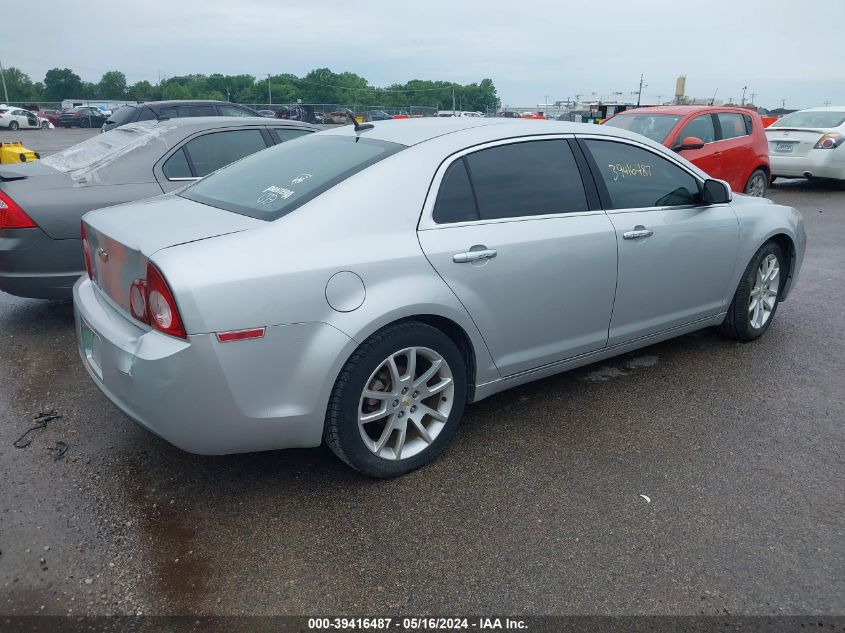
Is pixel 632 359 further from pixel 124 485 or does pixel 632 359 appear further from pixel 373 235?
pixel 124 485

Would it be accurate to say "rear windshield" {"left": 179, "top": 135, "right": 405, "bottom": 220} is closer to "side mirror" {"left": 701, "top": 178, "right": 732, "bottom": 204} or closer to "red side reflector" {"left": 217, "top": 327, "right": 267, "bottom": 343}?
"red side reflector" {"left": 217, "top": 327, "right": 267, "bottom": 343}

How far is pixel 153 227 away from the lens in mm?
2898

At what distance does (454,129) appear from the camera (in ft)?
11.3

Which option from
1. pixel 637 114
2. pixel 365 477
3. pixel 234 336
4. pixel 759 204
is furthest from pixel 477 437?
pixel 637 114

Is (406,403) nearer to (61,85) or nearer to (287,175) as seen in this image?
(287,175)

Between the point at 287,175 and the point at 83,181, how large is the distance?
2324mm

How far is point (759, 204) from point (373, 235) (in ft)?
10.1

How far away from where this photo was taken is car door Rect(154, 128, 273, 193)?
5.15 metres

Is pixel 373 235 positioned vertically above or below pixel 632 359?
above

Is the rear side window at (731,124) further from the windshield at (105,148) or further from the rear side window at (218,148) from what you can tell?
the windshield at (105,148)

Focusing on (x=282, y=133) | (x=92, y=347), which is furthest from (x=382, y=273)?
(x=282, y=133)

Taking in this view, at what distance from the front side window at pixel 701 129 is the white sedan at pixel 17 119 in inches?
1553

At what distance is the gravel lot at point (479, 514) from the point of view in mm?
2398

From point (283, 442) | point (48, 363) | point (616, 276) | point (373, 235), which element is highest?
point (373, 235)
